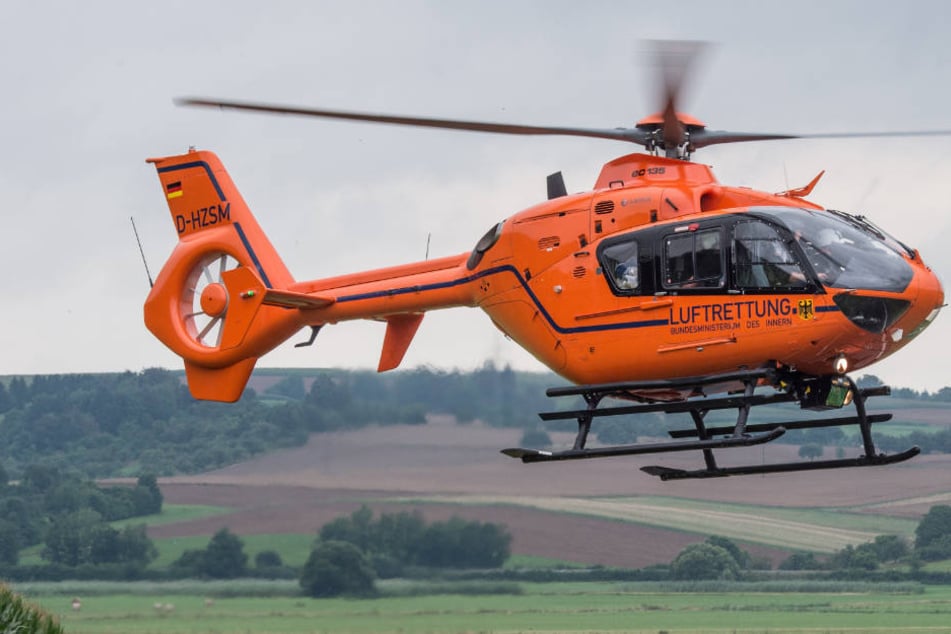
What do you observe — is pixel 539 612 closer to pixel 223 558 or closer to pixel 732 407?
pixel 223 558

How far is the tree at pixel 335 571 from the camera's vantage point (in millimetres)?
30141

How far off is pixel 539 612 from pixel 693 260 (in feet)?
66.7

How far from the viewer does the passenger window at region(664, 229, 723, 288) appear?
1510 centimetres

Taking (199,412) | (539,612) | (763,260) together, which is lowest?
(539,612)

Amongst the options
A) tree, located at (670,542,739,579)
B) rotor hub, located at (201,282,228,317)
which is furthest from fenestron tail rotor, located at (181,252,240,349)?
tree, located at (670,542,739,579)

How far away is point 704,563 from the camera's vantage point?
42219mm

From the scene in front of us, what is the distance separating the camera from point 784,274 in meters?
14.9

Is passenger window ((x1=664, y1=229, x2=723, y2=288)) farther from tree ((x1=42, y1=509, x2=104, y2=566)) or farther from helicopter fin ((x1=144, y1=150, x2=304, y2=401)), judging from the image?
tree ((x1=42, y1=509, x2=104, y2=566))

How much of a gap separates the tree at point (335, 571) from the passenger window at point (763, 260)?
52.9 ft

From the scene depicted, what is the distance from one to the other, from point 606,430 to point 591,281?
54.1ft

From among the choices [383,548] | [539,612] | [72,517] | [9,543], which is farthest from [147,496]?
[539,612]

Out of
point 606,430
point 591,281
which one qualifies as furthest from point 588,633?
point 591,281

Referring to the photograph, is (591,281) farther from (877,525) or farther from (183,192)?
(877,525)

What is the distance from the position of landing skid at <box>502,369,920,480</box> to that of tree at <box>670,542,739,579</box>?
2556cm
